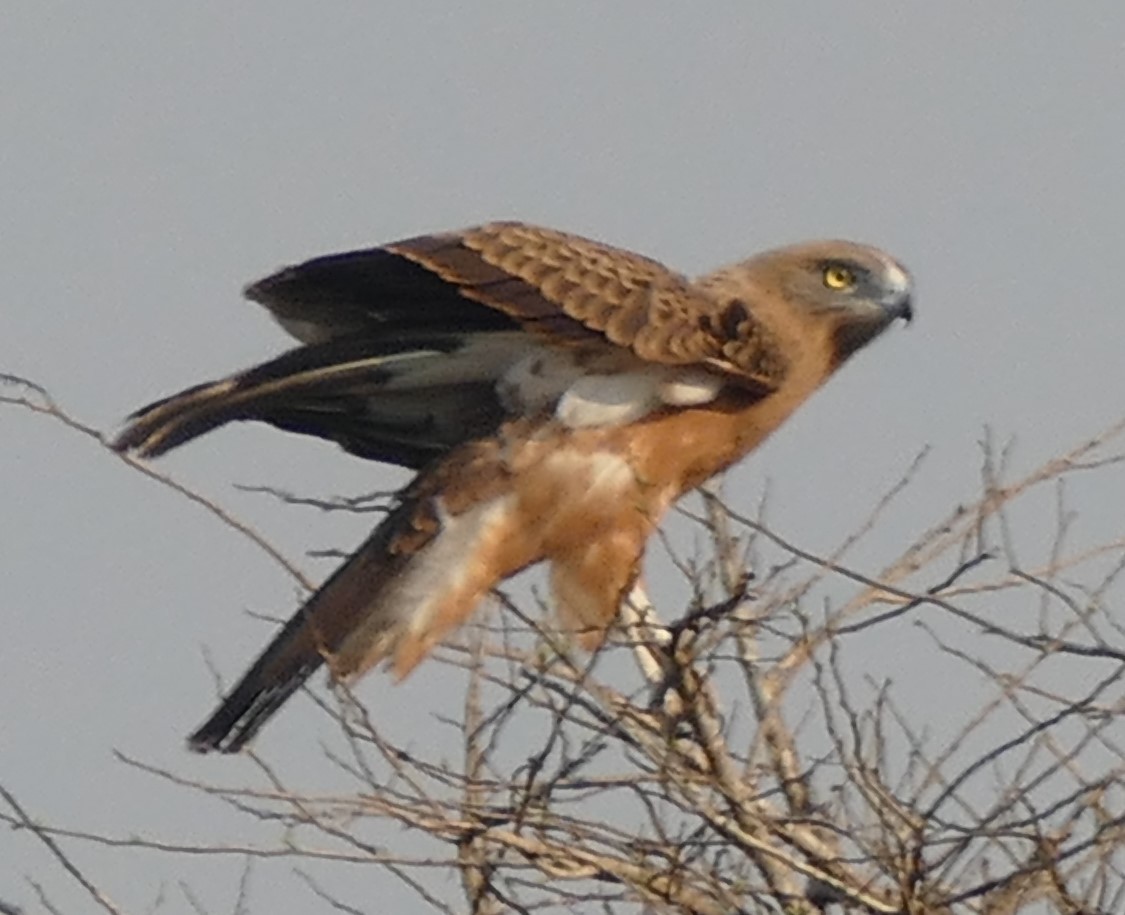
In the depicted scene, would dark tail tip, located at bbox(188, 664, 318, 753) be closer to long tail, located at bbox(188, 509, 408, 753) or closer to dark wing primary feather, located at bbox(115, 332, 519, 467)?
long tail, located at bbox(188, 509, 408, 753)

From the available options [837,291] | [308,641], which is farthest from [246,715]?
[837,291]

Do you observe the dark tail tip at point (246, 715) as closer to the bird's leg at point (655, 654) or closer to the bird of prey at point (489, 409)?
the bird of prey at point (489, 409)

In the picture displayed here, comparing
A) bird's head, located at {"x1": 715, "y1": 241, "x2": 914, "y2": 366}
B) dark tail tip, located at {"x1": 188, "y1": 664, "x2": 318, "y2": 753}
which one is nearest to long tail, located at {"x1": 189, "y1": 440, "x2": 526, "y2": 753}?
dark tail tip, located at {"x1": 188, "y1": 664, "x2": 318, "y2": 753}

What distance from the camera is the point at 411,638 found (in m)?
6.36

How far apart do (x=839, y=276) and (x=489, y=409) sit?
121 cm

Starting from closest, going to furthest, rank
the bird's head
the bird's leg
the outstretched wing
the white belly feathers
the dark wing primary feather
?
1. the bird's leg
2. the dark wing primary feather
3. the outstretched wing
4. the white belly feathers
5. the bird's head

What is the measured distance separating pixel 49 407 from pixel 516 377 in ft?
4.72

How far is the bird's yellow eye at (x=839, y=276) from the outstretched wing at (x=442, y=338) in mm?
493

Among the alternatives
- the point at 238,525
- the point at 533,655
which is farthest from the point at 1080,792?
the point at 238,525

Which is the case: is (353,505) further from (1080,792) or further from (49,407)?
(1080,792)

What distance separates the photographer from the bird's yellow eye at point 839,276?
7.29 meters

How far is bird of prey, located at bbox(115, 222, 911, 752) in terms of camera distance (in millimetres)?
6312

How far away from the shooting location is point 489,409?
6.68 m

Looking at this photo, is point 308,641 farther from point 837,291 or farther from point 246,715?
point 837,291
